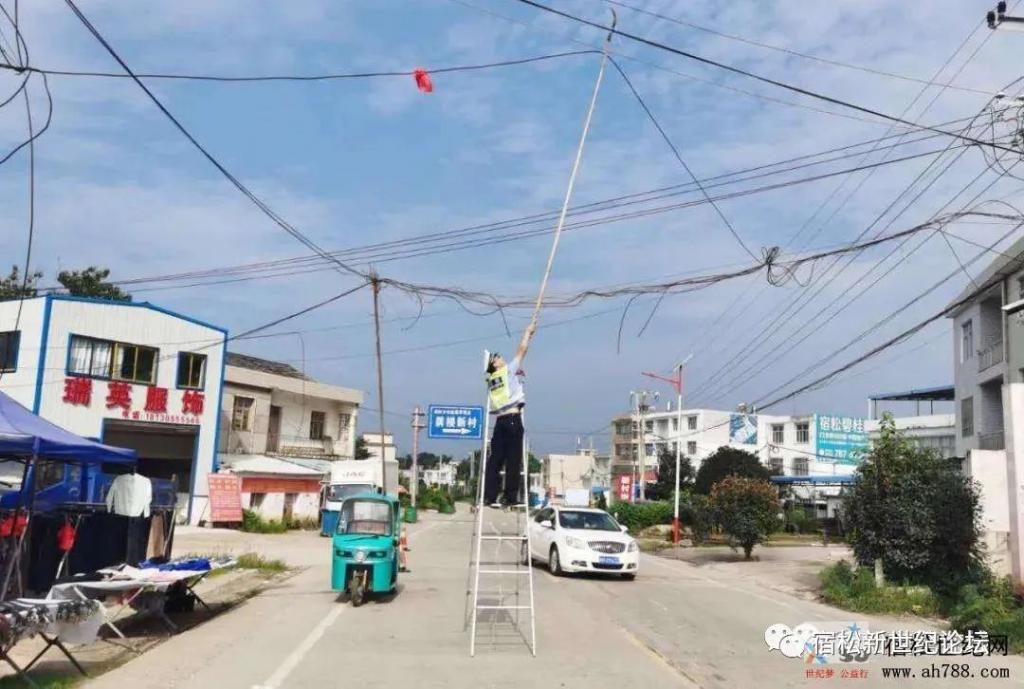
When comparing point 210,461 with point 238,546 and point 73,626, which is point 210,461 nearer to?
point 238,546

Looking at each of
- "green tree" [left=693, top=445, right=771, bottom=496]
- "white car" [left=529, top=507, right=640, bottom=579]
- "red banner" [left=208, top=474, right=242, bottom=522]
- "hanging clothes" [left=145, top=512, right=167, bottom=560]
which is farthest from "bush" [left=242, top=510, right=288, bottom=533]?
"green tree" [left=693, top=445, right=771, bottom=496]

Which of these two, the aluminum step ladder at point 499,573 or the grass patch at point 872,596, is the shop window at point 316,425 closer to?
the aluminum step ladder at point 499,573

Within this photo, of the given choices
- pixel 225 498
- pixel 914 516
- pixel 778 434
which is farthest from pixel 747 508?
pixel 778 434

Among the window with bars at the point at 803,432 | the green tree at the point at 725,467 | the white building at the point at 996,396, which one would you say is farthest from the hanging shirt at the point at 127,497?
the window with bars at the point at 803,432

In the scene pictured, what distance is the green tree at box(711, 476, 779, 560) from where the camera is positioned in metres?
25.2

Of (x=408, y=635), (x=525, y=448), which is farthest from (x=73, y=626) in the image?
(x=525, y=448)

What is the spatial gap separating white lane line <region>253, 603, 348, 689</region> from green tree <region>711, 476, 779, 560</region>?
46.8ft

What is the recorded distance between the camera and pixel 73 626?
8.43 meters

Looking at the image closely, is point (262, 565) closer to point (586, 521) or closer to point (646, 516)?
point (586, 521)

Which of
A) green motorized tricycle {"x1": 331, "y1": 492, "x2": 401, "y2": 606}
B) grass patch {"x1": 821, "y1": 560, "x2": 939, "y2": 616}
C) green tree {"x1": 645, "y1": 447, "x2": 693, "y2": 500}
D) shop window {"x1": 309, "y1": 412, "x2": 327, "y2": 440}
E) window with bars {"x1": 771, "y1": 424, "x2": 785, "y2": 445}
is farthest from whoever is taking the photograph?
window with bars {"x1": 771, "y1": 424, "x2": 785, "y2": 445}

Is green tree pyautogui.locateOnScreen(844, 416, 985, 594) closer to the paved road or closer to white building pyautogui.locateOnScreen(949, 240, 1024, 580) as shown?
white building pyautogui.locateOnScreen(949, 240, 1024, 580)

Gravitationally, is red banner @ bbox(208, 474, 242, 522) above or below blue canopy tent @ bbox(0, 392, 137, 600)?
below

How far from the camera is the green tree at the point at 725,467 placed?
56531 mm

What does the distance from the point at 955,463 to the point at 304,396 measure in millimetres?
38118
